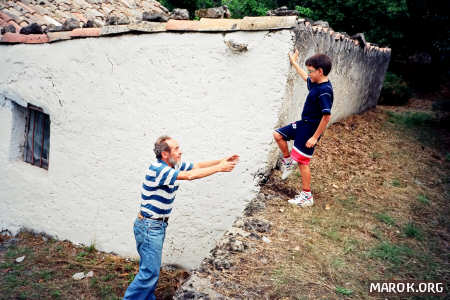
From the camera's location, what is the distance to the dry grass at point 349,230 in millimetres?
2623

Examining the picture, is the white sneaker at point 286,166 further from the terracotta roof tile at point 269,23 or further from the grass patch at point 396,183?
the grass patch at point 396,183

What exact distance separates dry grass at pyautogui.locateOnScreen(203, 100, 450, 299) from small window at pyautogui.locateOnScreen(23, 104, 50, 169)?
395 centimetres

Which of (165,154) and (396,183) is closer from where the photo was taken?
(165,154)

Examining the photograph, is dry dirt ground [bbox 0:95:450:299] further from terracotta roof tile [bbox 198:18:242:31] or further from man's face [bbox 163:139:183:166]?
terracotta roof tile [bbox 198:18:242:31]

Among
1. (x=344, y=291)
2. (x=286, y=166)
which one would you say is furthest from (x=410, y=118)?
(x=344, y=291)

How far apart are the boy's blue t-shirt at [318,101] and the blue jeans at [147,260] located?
1886mm

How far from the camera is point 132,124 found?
433cm

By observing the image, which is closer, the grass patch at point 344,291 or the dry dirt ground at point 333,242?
the grass patch at point 344,291

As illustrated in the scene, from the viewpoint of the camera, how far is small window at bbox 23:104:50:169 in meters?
5.45

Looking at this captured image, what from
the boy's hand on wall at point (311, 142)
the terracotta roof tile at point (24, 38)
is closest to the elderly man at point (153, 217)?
the boy's hand on wall at point (311, 142)

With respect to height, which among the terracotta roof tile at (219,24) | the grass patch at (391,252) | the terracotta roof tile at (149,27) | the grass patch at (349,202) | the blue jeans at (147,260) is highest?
the terracotta roof tile at (219,24)

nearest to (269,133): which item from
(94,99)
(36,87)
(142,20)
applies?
(142,20)

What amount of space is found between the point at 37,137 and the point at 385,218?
5458 mm

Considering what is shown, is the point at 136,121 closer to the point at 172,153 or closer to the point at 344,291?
the point at 172,153
